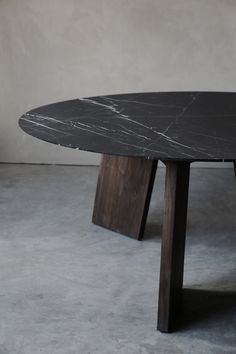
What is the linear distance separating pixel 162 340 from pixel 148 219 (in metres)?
1.11

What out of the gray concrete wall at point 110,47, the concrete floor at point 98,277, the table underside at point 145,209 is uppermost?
the gray concrete wall at point 110,47

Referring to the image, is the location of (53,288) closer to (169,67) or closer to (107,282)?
(107,282)

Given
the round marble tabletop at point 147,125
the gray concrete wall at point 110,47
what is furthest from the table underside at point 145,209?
the gray concrete wall at point 110,47

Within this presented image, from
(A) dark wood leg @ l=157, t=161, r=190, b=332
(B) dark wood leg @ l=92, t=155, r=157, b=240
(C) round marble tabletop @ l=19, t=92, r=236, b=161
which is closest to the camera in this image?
(C) round marble tabletop @ l=19, t=92, r=236, b=161

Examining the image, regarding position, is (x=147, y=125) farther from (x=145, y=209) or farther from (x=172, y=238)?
(x=145, y=209)

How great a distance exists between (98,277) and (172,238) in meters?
0.56

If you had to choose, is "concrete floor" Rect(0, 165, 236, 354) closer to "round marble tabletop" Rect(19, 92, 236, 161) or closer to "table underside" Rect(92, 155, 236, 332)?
"table underside" Rect(92, 155, 236, 332)

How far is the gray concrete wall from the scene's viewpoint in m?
3.79

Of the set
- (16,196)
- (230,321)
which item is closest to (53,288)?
(230,321)

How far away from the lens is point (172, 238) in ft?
6.88

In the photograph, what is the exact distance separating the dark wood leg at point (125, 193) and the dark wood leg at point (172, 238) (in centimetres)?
69

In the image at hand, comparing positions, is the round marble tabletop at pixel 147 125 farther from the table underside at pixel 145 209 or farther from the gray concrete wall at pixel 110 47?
the gray concrete wall at pixel 110 47

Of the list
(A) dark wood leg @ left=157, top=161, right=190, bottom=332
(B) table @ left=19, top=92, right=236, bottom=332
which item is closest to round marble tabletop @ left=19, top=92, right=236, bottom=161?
(B) table @ left=19, top=92, right=236, bottom=332

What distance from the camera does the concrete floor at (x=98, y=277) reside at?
82.9 inches
